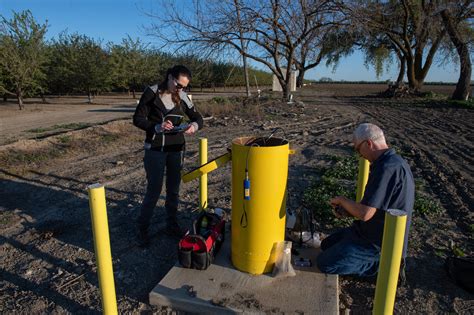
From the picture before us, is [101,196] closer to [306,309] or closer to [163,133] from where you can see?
[163,133]

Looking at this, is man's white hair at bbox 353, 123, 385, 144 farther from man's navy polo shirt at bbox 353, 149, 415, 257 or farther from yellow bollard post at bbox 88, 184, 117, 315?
yellow bollard post at bbox 88, 184, 117, 315

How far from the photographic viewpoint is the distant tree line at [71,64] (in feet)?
65.5

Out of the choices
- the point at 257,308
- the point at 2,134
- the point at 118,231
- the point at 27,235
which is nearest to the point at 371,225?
the point at 257,308

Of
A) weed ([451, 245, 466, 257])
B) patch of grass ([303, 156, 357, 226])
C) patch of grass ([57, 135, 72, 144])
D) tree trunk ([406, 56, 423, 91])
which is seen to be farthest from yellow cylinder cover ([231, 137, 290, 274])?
tree trunk ([406, 56, 423, 91])

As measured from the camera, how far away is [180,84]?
11.7ft

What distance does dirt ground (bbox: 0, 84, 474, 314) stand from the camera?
3074 millimetres

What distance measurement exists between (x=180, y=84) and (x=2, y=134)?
11366 mm

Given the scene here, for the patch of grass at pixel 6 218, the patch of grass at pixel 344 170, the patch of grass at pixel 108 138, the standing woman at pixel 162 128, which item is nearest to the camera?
the standing woman at pixel 162 128

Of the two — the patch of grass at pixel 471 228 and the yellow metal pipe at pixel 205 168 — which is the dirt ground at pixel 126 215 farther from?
the yellow metal pipe at pixel 205 168

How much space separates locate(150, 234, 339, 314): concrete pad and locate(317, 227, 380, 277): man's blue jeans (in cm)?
11

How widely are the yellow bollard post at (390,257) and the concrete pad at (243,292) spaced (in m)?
0.65

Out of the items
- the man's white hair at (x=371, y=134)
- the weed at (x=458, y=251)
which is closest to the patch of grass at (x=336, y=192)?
the weed at (x=458, y=251)

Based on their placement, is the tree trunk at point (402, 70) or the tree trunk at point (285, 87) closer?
the tree trunk at point (285, 87)

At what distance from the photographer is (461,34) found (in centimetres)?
2030
